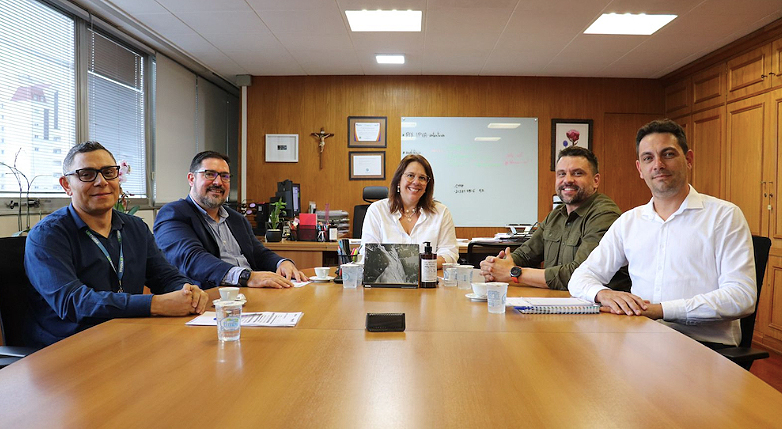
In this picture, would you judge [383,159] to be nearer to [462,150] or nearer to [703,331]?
[462,150]

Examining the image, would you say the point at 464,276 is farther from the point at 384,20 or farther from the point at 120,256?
the point at 384,20

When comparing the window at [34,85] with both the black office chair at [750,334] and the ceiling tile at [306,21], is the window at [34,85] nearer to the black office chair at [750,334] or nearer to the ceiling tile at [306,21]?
the ceiling tile at [306,21]

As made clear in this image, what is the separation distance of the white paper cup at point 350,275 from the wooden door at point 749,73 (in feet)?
12.8

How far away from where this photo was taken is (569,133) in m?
6.02

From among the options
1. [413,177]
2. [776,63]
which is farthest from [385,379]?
[776,63]

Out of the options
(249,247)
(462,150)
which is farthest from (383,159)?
(249,247)

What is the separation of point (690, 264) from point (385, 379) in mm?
1377

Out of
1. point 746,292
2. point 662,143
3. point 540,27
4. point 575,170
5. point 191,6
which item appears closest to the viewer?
point 746,292

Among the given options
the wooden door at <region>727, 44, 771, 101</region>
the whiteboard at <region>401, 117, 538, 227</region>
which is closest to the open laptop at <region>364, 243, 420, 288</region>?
the wooden door at <region>727, 44, 771, 101</region>

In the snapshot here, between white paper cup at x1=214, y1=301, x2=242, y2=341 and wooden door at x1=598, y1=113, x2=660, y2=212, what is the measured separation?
18.0 feet

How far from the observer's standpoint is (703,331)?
1.81 m

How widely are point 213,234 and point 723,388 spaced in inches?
89.7

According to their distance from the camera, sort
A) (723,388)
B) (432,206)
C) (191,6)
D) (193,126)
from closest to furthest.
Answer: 1. (723,388)
2. (432,206)
3. (191,6)
4. (193,126)

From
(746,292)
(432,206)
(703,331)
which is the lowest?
(703,331)
